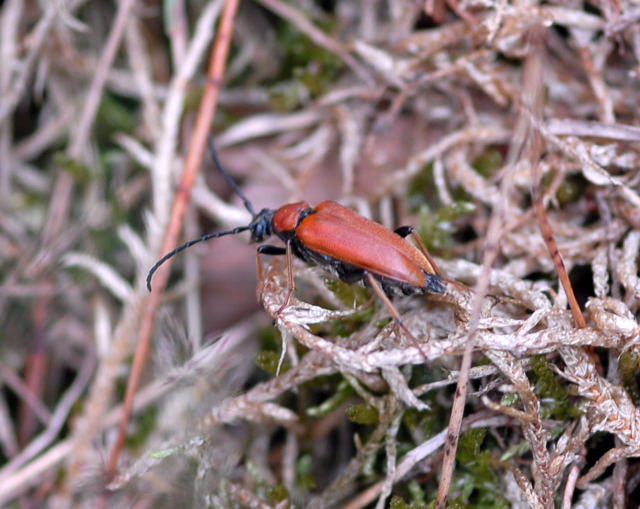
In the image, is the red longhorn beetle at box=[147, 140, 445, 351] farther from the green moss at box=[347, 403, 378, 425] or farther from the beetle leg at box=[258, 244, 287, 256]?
the green moss at box=[347, 403, 378, 425]

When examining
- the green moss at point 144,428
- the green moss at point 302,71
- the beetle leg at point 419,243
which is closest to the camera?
the beetle leg at point 419,243

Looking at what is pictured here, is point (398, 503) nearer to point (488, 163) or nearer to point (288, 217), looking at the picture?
point (288, 217)

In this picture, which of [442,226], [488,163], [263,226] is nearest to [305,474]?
[263,226]

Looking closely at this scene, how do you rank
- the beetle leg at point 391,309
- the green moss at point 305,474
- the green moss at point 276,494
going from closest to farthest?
the beetle leg at point 391,309 < the green moss at point 276,494 < the green moss at point 305,474

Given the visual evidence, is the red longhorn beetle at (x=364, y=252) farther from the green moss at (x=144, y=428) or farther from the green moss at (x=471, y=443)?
the green moss at (x=144, y=428)

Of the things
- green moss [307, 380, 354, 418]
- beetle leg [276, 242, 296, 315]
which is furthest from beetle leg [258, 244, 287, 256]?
green moss [307, 380, 354, 418]

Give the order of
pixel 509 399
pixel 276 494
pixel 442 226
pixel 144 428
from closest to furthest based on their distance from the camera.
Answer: pixel 509 399, pixel 276 494, pixel 442 226, pixel 144 428

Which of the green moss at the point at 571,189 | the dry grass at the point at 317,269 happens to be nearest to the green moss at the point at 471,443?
the dry grass at the point at 317,269
